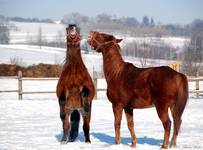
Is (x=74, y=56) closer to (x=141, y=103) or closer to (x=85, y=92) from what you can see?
(x=85, y=92)

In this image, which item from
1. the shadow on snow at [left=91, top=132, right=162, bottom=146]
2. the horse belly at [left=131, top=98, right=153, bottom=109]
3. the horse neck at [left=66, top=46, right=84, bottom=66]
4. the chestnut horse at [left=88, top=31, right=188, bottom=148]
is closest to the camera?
the chestnut horse at [left=88, top=31, right=188, bottom=148]

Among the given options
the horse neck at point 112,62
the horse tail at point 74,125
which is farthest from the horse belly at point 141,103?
the horse tail at point 74,125

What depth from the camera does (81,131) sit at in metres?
10.8

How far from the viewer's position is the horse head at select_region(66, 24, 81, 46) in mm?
8586

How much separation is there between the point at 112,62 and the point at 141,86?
2.92ft

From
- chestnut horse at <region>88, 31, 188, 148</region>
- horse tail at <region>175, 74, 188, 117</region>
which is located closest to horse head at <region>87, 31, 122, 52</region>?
chestnut horse at <region>88, 31, 188, 148</region>

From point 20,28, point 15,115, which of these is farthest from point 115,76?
point 20,28

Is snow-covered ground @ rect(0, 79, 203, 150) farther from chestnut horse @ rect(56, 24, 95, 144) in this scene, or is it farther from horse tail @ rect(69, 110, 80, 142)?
chestnut horse @ rect(56, 24, 95, 144)

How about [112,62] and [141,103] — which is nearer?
[141,103]

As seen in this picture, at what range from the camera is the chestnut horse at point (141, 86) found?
7.39 meters

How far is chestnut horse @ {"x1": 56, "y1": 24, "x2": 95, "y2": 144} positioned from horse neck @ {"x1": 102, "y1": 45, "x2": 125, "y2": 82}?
465mm

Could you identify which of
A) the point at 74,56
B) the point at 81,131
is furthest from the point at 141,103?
the point at 81,131

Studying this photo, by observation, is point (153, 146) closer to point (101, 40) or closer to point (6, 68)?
point (101, 40)

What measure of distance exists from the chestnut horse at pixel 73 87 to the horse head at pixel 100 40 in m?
0.34
